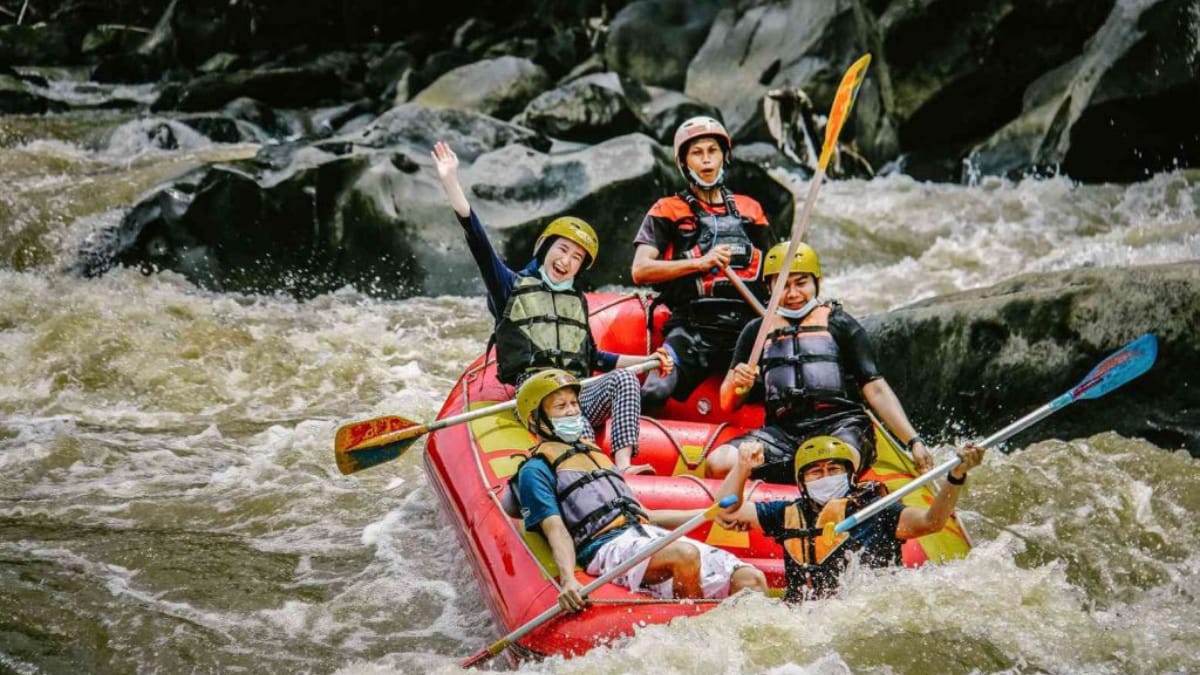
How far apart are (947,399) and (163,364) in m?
5.13

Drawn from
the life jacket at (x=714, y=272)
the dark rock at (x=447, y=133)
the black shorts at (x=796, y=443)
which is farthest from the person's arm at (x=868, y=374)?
the dark rock at (x=447, y=133)

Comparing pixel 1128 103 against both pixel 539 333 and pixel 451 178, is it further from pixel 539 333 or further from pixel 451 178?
pixel 451 178

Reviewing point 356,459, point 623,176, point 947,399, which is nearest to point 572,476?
point 356,459

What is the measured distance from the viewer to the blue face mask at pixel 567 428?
164 inches

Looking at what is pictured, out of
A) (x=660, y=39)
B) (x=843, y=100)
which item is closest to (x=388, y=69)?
(x=660, y=39)

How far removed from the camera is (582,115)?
1262 centimetres

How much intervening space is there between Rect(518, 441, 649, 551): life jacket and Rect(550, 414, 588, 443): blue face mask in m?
0.02

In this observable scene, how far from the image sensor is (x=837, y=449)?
3.86 meters

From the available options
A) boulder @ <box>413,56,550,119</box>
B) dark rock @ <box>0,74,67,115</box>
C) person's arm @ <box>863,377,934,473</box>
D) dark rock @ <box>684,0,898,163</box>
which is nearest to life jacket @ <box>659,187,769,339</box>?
person's arm @ <box>863,377,934,473</box>

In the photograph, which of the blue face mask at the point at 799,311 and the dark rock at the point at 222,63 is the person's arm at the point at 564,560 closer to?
the blue face mask at the point at 799,311

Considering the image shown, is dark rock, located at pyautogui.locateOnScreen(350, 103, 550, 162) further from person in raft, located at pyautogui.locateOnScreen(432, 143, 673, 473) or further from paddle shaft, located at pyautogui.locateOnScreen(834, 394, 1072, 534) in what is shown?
paddle shaft, located at pyautogui.locateOnScreen(834, 394, 1072, 534)

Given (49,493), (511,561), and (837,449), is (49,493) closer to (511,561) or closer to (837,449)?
(511,561)

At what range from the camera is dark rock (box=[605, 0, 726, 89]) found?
1853cm

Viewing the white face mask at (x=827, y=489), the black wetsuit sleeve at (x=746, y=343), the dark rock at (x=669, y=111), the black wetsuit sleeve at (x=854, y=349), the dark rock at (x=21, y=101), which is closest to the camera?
the white face mask at (x=827, y=489)
